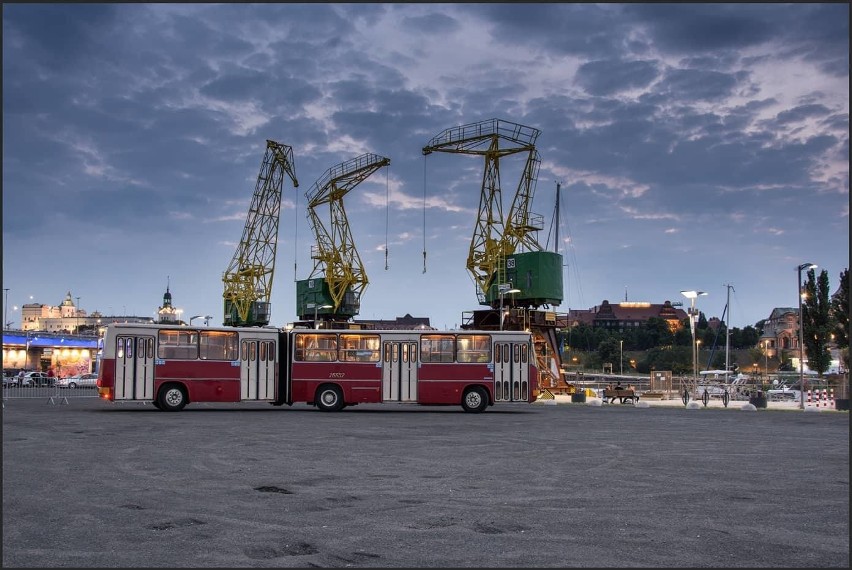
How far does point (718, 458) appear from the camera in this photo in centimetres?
1564

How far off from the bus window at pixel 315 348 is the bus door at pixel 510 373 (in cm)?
696

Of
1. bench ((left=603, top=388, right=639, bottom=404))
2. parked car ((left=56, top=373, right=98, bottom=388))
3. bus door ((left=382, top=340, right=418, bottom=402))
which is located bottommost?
parked car ((left=56, top=373, right=98, bottom=388))

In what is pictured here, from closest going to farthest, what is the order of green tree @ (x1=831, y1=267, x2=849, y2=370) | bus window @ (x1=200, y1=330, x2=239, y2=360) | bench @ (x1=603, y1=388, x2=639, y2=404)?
bus window @ (x1=200, y1=330, x2=239, y2=360), bench @ (x1=603, y1=388, x2=639, y2=404), green tree @ (x1=831, y1=267, x2=849, y2=370)

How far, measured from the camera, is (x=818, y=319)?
64.1 m

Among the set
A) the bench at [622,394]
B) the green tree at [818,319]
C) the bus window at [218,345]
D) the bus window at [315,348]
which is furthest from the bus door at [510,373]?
the green tree at [818,319]

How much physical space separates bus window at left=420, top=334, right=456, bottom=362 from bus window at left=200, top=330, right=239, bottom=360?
310 inches

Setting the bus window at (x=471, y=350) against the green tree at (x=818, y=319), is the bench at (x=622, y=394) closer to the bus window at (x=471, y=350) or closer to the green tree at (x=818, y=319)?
the bus window at (x=471, y=350)

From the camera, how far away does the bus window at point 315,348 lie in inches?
1246

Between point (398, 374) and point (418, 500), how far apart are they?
21385 mm

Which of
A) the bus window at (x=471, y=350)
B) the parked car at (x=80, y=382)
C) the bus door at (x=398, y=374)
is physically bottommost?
the parked car at (x=80, y=382)

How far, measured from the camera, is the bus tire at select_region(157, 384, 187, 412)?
30109mm

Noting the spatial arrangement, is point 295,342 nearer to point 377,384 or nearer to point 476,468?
point 377,384

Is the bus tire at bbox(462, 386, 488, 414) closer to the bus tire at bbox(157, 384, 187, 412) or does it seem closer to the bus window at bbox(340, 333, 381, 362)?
the bus window at bbox(340, 333, 381, 362)

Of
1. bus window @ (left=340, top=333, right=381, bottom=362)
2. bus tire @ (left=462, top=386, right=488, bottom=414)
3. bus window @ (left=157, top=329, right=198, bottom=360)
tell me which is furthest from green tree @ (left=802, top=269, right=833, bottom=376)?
bus window @ (left=157, top=329, right=198, bottom=360)
